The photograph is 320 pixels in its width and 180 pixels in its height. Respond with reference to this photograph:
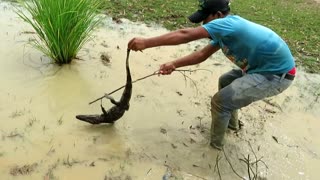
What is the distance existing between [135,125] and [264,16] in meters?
4.46

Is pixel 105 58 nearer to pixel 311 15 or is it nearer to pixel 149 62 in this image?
pixel 149 62

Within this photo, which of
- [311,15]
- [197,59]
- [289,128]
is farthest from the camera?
[311,15]

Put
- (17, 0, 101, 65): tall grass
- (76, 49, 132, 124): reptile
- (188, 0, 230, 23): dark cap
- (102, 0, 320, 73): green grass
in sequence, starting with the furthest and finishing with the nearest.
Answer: (102, 0, 320, 73): green grass → (17, 0, 101, 65): tall grass → (76, 49, 132, 124): reptile → (188, 0, 230, 23): dark cap

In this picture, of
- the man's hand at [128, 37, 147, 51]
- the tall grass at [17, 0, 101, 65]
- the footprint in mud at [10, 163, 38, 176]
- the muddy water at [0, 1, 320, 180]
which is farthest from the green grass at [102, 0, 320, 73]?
the footprint in mud at [10, 163, 38, 176]

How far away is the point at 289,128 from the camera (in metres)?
4.33

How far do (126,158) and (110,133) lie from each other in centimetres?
40

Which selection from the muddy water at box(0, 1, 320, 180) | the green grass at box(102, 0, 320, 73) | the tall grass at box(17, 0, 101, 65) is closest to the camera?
the muddy water at box(0, 1, 320, 180)

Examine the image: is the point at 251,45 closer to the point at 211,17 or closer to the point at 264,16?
the point at 211,17

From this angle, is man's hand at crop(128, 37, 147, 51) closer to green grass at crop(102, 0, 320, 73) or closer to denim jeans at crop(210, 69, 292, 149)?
denim jeans at crop(210, 69, 292, 149)

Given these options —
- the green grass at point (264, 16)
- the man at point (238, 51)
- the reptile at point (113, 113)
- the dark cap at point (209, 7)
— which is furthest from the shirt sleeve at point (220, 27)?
the green grass at point (264, 16)

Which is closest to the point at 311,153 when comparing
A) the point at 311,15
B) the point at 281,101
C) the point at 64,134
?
the point at 281,101

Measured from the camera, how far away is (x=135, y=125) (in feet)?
13.2

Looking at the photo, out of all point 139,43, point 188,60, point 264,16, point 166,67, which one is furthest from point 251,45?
point 264,16

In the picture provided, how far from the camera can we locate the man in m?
3.19
